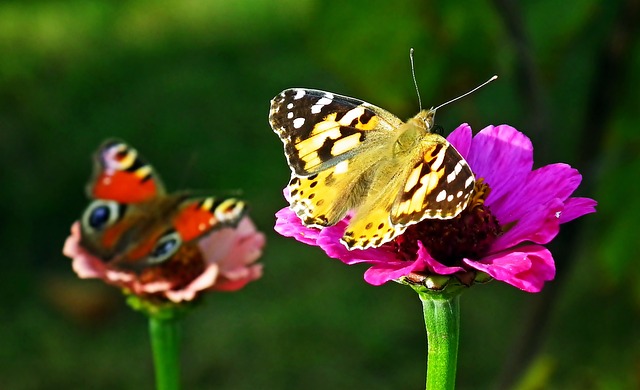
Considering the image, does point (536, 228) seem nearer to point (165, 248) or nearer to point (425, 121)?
point (425, 121)

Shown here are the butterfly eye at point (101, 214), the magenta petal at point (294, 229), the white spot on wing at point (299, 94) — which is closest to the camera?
the magenta petal at point (294, 229)

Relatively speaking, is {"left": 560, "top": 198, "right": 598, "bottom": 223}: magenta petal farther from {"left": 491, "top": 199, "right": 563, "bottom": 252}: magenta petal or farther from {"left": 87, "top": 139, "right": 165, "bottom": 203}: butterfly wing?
{"left": 87, "top": 139, "right": 165, "bottom": 203}: butterfly wing

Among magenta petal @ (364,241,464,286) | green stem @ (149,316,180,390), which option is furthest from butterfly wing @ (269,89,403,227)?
green stem @ (149,316,180,390)

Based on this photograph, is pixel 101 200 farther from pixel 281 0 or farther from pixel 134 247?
pixel 281 0

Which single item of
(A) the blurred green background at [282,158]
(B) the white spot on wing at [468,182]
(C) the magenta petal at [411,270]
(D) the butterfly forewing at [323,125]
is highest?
(D) the butterfly forewing at [323,125]

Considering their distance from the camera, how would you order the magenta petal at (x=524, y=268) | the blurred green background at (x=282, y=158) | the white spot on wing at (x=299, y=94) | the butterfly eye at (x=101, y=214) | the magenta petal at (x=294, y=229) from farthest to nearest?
the blurred green background at (x=282, y=158), the butterfly eye at (x=101, y=214), the white spot on wing at (x=299, y=94), the magenta petal at (x=294, y=229), the magenta petal at (x=524, y=268)

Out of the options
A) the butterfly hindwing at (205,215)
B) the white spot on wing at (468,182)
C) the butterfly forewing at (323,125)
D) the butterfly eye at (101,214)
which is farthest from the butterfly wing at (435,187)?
the butterfly eye at (101,214)

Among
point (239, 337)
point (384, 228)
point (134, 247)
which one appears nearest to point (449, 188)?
point (384, 228)

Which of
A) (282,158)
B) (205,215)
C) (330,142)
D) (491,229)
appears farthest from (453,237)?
(282,158)

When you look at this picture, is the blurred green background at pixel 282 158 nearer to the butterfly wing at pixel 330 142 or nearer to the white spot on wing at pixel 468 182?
the butterfly wing at pixel 330 142
